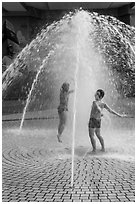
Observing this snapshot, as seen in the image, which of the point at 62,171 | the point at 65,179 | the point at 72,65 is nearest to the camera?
the point at 65,179

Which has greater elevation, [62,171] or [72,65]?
[72,65]

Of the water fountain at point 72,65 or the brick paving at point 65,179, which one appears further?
the water fountain at point 72,65

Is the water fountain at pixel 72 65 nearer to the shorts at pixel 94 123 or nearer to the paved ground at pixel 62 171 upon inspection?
the paved ground at pixel 62 171

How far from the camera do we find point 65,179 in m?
4.42

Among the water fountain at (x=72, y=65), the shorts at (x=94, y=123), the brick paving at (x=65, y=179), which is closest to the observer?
the brick paving at (x=65, y=179)

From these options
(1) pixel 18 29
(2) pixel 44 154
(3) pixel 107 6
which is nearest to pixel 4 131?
(2) pixel 44 154

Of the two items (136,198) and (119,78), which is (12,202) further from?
(119,78)

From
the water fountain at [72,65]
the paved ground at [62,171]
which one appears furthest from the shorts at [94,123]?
the water fountain at [72,65]

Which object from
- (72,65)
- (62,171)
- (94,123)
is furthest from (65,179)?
(72,65)

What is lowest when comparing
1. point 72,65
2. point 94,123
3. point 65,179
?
point 65,179

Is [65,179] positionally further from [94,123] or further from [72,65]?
[72,65]

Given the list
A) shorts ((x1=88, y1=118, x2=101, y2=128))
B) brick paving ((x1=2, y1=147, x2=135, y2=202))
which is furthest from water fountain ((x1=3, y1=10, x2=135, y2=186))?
brick paving ((x1=2, y1=147, x2=135, y2=202))

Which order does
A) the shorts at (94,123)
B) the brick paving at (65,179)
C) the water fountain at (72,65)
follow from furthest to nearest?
the water fountain at (72,65) → the shorts at (94,123) → the brick paving at (65,179)

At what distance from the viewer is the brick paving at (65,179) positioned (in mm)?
3812
